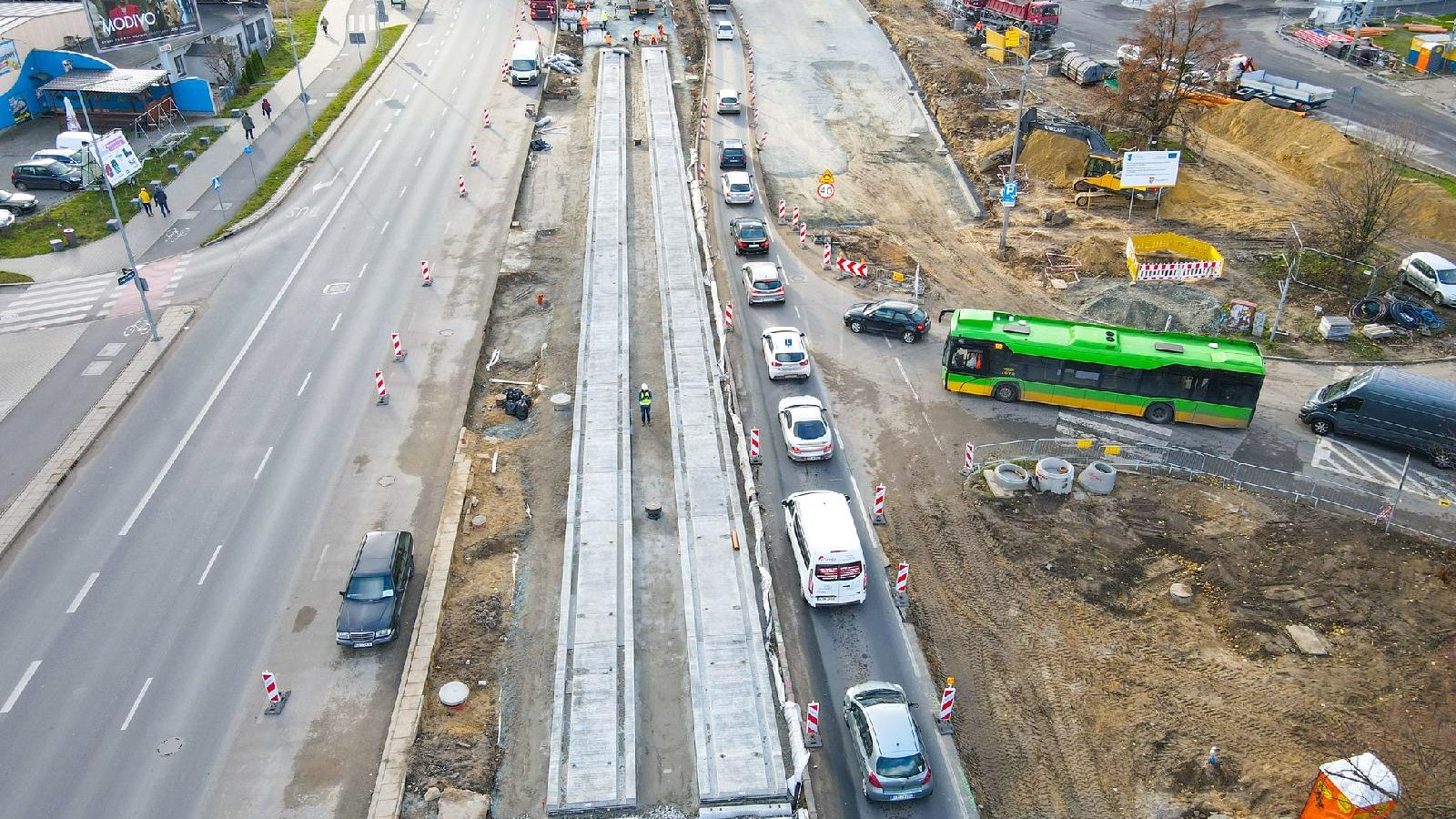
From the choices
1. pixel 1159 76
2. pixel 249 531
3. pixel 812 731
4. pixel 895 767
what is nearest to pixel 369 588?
pixel 249 531

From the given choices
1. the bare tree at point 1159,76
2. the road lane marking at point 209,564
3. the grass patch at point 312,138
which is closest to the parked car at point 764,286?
the road lane marking at point 209,564

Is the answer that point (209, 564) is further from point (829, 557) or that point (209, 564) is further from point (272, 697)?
point (829, 557)

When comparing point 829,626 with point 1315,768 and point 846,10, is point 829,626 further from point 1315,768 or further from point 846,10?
point 846,10

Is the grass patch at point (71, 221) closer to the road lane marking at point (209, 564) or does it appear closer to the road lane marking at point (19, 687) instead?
the road lane marking at point (209, 564)

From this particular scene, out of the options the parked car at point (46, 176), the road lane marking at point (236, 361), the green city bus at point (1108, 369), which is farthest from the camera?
the parked car at point (46, 176)

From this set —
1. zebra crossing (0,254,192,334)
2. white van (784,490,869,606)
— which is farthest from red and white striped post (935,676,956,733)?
zebra crossing (0,254,192,334)

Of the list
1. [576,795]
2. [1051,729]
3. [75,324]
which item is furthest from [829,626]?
[75,324]

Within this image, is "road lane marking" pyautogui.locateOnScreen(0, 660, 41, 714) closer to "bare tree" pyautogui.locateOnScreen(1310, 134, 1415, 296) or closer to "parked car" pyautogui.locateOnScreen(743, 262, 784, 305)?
"parked car" pyautogui.locateOnScreen(743, 262, 784, 305)
